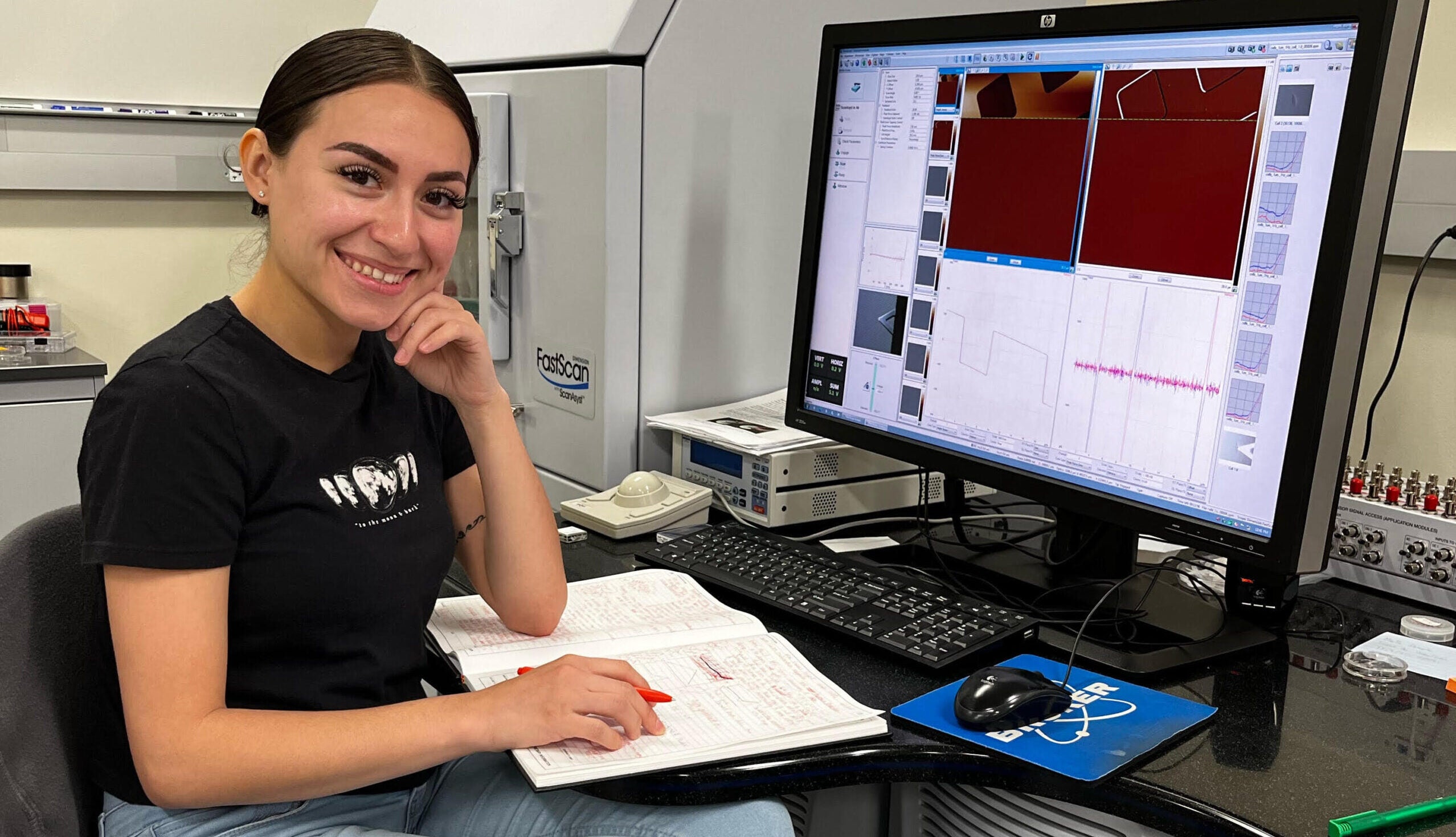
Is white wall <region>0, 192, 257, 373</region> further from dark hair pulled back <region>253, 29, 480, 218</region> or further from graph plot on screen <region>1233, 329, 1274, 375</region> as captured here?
graph plot on screen <region>1233, 329, 1274, 375</region>

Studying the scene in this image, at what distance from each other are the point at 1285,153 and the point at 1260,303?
12cm

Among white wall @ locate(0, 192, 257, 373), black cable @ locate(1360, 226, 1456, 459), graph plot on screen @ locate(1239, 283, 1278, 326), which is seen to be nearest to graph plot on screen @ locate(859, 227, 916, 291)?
graph plot on screen @ locate(1239, 283, 1278, 326)

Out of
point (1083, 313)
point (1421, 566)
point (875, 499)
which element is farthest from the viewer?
point (875, 499)

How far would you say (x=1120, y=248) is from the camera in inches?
42.7

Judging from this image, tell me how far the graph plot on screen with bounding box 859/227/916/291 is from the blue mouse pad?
1.54ft

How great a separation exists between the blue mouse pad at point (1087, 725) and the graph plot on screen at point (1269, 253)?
362 millimetres

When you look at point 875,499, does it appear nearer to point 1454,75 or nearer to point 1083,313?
point 1083,313

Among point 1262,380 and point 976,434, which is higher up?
point 1262,380

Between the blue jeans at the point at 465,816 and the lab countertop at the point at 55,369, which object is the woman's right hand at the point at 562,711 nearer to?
the blue jeans at the point at 465,816

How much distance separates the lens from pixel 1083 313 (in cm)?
111

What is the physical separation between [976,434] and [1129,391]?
0.19m

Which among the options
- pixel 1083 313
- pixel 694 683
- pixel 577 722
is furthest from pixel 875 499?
pixel 577 722

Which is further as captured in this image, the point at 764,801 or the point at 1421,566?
the point at 1421,566

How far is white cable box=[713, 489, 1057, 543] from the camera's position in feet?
4.75
